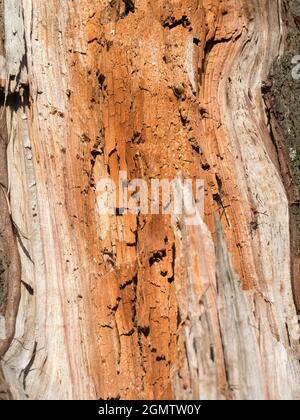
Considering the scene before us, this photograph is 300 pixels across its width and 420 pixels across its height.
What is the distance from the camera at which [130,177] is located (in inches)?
97.2

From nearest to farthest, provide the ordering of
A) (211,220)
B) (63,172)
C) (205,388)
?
(205,388) < (211,220) < (63,172)

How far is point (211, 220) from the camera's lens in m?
2.32

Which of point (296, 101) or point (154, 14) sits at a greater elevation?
point (154, 14)

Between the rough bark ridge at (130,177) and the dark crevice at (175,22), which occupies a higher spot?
the dark crevice at (175,22)

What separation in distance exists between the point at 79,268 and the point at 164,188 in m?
0.41

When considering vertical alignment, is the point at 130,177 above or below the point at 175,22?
below

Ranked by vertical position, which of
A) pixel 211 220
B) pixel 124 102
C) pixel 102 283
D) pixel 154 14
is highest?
pixel 154 14

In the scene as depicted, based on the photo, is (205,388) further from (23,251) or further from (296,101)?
(296,101)

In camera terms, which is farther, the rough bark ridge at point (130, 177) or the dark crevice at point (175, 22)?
the dark crevice at point (175, 22)

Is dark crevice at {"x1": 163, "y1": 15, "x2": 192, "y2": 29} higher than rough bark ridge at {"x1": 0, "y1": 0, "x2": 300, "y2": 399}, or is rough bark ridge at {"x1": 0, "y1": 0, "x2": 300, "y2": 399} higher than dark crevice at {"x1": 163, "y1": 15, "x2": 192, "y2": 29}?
dark crevice at {"x1": 163, "y1": 15, "x2": 192, "y2": 29}

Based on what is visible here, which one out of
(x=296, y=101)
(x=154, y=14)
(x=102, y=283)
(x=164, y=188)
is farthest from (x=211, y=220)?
(x=154, y=14)

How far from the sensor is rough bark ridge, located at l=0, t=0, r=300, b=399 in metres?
2.32

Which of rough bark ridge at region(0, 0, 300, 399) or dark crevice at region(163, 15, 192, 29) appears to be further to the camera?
dark crevice at region(163, 15, 192, 29)

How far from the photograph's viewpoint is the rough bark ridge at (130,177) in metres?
2.32
